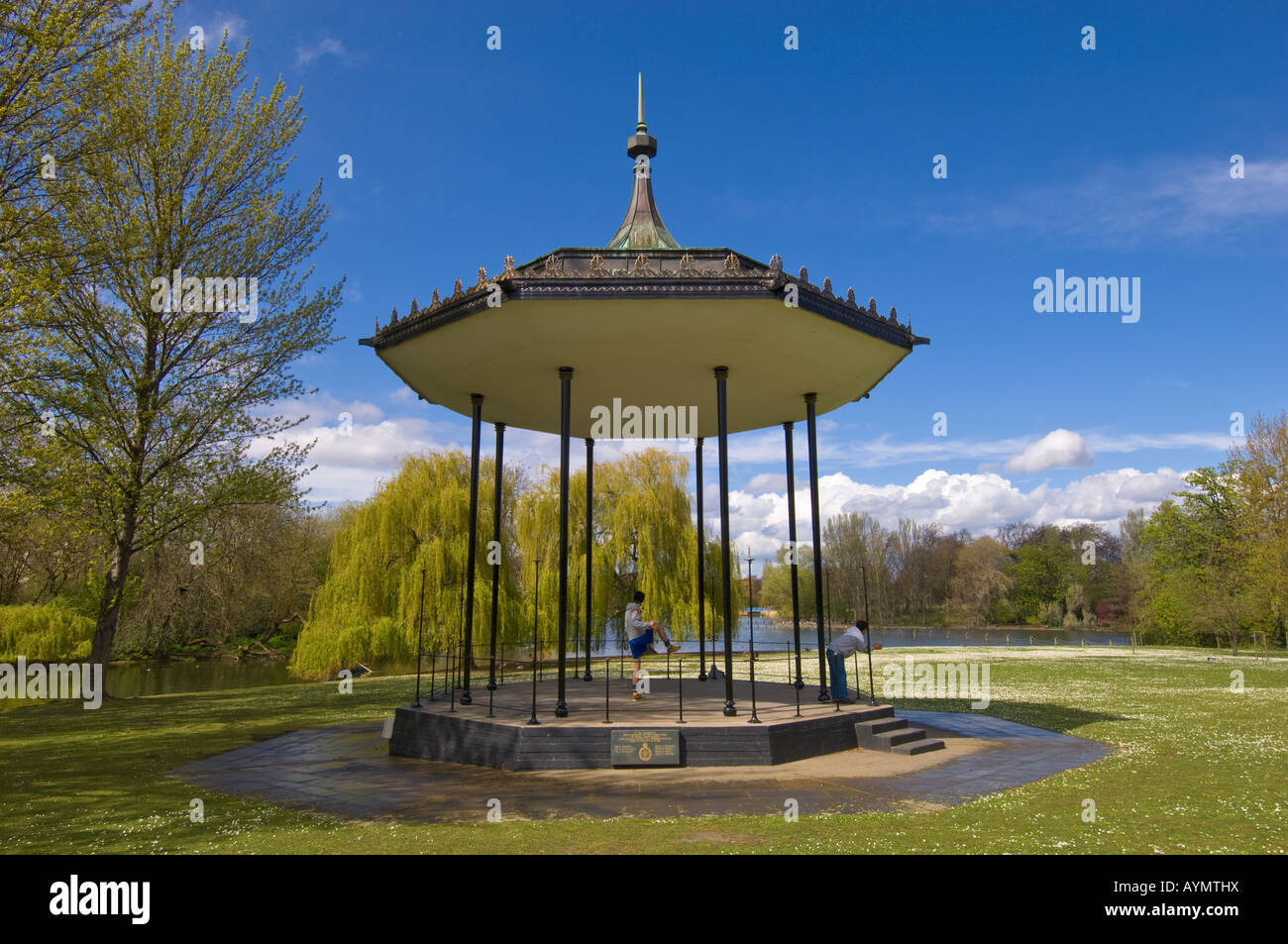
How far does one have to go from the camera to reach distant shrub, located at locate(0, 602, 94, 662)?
2473cm

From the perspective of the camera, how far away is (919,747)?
11078mm

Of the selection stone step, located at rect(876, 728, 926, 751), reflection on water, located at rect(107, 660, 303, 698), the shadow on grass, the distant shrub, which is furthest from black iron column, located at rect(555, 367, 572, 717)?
the distant shrub

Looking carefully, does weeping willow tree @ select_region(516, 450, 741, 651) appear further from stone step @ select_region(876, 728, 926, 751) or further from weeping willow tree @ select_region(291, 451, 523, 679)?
stone step @ select_region(876, 728, 926, 751)

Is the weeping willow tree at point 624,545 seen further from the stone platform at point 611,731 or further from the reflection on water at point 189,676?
the stone platform at point 611,731

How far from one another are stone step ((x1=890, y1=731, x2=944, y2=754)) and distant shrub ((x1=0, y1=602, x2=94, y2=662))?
27.9 meters

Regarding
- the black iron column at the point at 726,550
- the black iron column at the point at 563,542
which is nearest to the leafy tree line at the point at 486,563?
the black iron column at the point at 563,542

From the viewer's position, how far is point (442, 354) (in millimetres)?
12172

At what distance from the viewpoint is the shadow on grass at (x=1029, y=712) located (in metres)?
14.2

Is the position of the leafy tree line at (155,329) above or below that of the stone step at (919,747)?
above

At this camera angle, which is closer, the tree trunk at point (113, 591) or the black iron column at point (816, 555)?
the black iron column at point (816, 555)

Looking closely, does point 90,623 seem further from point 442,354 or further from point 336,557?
point 442,354

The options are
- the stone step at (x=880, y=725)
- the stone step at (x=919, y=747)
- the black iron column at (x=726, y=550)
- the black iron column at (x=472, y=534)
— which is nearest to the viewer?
the black iron column at (x=726, y=550)

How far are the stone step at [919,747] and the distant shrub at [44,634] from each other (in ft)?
91.5
